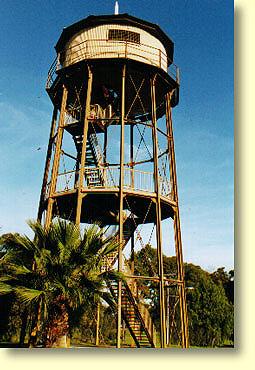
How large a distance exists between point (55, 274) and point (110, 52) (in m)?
7.68

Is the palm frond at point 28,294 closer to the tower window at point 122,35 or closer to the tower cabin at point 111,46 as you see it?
the tower cabin at point 111,46

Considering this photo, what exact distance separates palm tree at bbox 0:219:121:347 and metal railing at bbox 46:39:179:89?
21.5 ft

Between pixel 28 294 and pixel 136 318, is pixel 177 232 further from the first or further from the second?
pixel 28 294

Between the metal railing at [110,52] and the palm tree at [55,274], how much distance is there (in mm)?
6543

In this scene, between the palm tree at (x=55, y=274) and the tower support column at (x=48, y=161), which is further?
the tower support column at (x=48, y=161)

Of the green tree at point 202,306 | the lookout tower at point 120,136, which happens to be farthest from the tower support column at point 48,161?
the green tree at point 202,306

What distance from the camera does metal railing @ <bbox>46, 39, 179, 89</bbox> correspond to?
12.9m

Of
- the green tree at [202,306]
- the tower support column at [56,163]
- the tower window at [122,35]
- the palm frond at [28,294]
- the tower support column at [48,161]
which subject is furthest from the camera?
the green tree at [202,306]

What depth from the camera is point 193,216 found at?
1014 centimetres

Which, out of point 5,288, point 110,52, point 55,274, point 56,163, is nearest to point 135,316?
point 55,274

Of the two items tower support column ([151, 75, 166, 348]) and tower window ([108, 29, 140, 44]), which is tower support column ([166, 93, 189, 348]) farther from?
tower window ([108, 29, 140, 44])

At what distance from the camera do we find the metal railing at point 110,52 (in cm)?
1287
